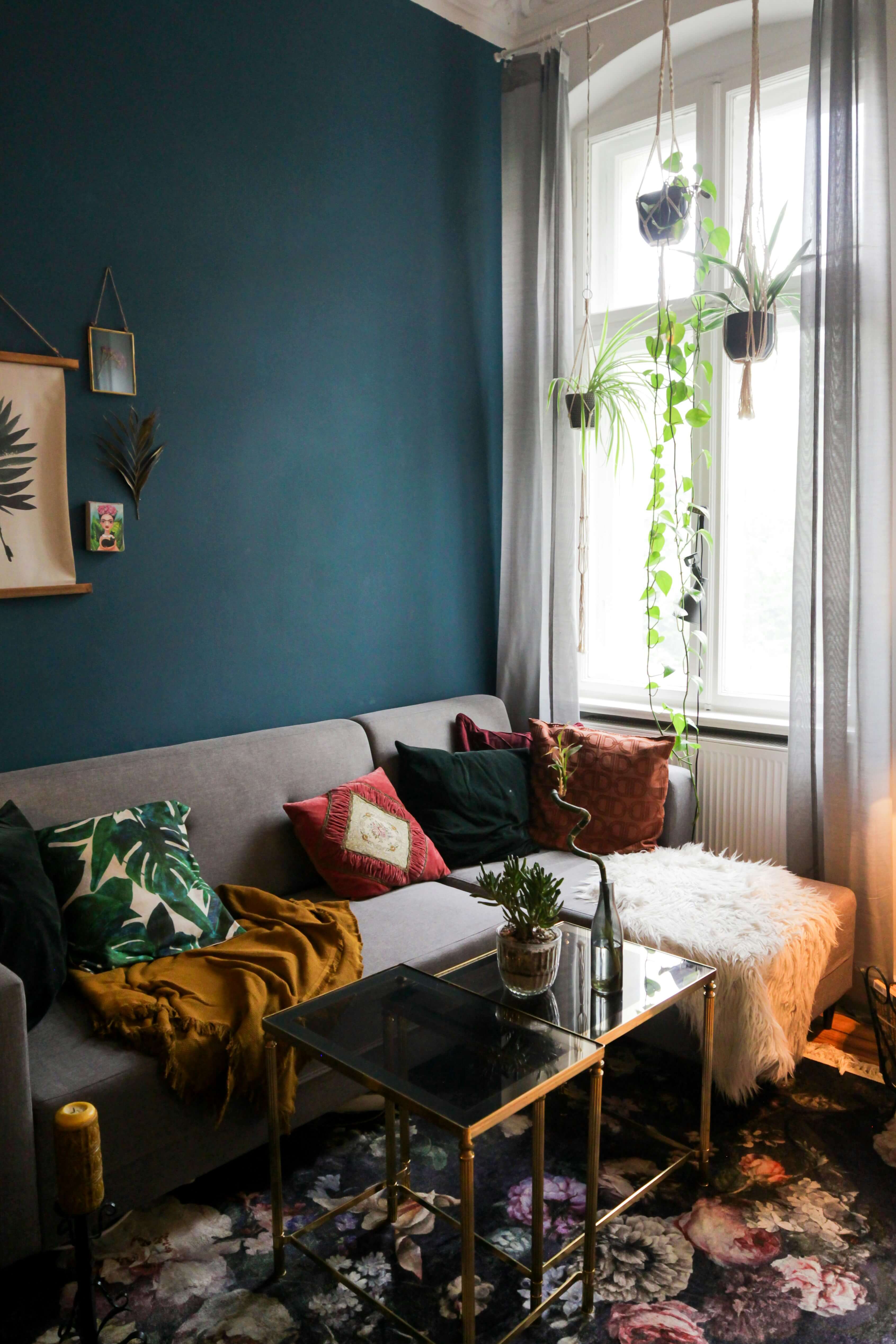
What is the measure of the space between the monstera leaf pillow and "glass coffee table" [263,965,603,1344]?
0.45 metres

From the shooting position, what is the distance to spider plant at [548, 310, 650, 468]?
3.62 m

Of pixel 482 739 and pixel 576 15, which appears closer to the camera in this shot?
pixel 482 739

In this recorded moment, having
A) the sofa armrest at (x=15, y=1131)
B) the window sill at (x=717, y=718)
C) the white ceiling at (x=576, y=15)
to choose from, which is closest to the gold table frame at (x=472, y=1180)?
the sofa armrest at (x=15, y=1131)

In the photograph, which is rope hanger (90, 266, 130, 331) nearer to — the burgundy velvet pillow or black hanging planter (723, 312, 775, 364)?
the burgundy velvet pillow

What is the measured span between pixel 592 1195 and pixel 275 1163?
588mm

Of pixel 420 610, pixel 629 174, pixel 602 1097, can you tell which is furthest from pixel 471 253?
pixel 602 1097

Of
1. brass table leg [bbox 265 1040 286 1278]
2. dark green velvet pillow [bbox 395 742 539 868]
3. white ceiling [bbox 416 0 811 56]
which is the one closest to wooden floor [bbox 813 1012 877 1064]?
dark green velvet pillow [bbox 395 742 539 868]

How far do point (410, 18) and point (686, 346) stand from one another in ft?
4.97

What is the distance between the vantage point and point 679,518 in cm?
363

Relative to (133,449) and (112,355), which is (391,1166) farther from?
(112,355)

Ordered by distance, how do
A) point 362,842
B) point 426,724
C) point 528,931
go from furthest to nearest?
point 426,724 → point 362,842 → point 528,931

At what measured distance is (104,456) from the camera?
271 centimetres

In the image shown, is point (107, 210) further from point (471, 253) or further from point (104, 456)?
point (471, 253)

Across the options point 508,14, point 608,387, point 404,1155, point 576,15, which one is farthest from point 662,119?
point 404,1155
